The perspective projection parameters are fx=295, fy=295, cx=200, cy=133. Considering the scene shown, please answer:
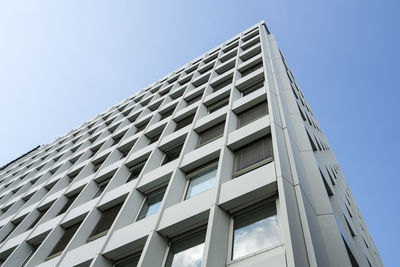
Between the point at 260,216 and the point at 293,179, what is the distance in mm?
1139

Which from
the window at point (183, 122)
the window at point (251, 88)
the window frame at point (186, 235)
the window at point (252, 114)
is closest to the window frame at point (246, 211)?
the window frame at point (186, 235)

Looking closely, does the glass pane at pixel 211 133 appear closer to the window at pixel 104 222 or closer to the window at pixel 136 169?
the window at pixel 136 169

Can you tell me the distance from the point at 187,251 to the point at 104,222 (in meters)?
4.75

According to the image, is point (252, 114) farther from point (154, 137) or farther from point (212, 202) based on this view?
point (154, 137)

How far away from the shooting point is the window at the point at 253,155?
8258mm

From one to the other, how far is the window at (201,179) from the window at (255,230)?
221 cm

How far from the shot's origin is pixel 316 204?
6871 mm

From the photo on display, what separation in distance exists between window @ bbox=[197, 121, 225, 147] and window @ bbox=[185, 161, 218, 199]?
186cm

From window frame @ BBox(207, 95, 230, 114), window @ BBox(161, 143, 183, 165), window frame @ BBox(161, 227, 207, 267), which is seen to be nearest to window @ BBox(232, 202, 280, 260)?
window frame @ BBox(161, 227, 207, 267)

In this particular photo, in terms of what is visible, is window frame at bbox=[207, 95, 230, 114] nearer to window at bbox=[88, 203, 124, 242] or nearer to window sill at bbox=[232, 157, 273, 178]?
window at bbox=[88, 203, 124, 242]

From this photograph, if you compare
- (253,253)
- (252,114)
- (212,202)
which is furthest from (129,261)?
(252,114)

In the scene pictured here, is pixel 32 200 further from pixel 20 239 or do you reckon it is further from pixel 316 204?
pixel 316 204

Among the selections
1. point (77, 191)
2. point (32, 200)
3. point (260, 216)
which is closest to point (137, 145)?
point (77, 191)

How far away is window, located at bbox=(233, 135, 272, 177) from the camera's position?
8258 millimetres
